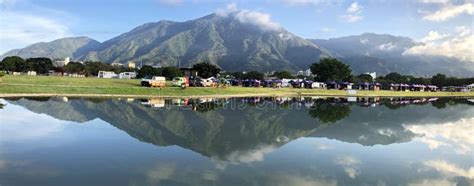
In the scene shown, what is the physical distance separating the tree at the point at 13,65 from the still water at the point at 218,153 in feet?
413

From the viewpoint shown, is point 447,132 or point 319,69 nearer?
point 447,132

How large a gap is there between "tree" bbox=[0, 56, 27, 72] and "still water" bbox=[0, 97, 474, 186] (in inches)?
4960

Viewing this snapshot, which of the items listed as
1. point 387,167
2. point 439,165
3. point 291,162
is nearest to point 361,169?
A: point 387,167

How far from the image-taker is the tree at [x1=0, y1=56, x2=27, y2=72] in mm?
138125

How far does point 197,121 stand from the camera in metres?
27.0

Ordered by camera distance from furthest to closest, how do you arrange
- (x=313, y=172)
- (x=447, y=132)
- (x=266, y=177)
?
(x=447, y=132) < (x=313, y=172) < (x=266, y=177)

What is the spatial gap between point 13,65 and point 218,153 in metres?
144

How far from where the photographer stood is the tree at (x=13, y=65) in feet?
453

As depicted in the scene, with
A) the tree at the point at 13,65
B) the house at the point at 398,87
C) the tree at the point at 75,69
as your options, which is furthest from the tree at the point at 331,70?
the tree at the point at 13,65

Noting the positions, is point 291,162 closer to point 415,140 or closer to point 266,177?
point 266,177

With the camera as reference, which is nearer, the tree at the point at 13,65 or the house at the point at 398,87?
the house at the point at 398,87

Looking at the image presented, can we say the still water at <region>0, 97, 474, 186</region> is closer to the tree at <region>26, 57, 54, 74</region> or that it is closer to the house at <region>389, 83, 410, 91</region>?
the house at <region>389, 83, 410, 91</region>

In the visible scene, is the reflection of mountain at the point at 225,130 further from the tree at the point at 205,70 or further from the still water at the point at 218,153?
the tree at the point at 205,70

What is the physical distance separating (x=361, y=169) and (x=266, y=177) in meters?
3.49
